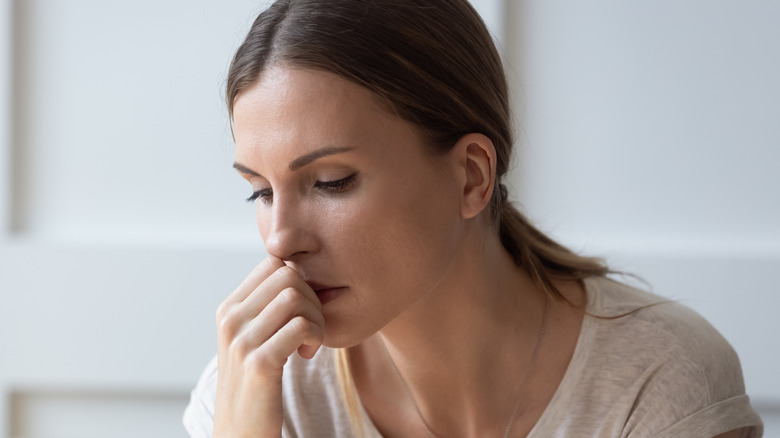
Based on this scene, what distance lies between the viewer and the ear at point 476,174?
43.2 inches

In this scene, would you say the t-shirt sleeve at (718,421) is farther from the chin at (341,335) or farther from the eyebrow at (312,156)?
the eyebrow at (312,156)

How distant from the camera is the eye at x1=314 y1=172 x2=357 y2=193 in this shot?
997 millimetres

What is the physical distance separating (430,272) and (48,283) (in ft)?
3.39

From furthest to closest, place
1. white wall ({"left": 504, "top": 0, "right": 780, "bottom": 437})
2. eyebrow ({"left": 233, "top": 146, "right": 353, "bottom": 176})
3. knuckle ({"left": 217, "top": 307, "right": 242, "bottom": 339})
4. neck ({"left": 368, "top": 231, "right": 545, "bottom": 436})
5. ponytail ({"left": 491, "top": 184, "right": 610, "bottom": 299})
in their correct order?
white wall ({"left": 504, "top": 0, "right": 780, "bottom": 437}), ponytail ({"left": 491, "top": 184, "right": 610, "bottom": 299}), neck ({"left": 368, "top": 231, "right": 545, "bottom": 436}), knuckle ({"left": 217, "top": 307, "right": 242, "bottom": 339}), eyebrow ({"left": 233, "top": 146, "right": 353, "bottom": 176})

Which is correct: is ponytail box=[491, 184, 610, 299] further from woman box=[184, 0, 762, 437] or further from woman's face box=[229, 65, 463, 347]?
woman's face box=[229, 65, 463, 347]

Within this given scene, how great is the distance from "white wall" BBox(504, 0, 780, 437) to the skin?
1.68 ft

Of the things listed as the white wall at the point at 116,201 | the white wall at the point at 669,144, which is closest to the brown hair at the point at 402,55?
the white wall at the point at 669,144

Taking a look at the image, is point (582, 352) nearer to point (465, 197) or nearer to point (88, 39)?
point (465, 197)

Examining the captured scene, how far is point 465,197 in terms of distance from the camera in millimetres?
1112

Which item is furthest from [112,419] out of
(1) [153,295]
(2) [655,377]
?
(2) [655,377]

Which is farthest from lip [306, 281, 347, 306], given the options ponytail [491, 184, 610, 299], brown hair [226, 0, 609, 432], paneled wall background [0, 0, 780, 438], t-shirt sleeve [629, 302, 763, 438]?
paneled wall background [0, 0, 780, 438]

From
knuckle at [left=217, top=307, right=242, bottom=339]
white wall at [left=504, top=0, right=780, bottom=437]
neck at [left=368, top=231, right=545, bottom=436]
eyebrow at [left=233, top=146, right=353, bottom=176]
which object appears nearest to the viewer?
eyebrow at [left=233, top=146, right=353, bottom=176]

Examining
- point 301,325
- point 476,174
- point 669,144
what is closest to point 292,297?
point 301,325

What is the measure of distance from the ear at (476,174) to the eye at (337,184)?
16 cm
